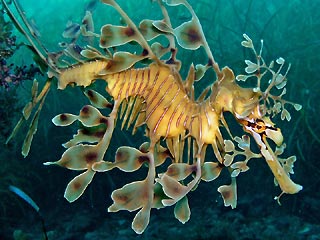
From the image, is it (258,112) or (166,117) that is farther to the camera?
(166,117)

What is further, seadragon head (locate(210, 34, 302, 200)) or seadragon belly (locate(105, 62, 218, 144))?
seadragon belly (locate(105, 62, 218, 144))

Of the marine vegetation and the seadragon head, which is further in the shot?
the marine vegetation

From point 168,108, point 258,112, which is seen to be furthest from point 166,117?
point 258,112

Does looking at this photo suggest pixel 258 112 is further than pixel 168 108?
No

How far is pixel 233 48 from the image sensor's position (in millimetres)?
6113

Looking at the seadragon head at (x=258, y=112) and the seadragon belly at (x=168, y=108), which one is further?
the seadragon belly at (x=168, y=108)

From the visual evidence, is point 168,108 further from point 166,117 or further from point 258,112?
point 258,112

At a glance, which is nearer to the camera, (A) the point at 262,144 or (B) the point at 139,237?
(A) the point at 262,144

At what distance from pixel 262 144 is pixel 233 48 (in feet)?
16.9

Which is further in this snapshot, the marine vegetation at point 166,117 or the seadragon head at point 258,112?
the marine vegetation at point 166,117

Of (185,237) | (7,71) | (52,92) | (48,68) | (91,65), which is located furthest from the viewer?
(52,92)

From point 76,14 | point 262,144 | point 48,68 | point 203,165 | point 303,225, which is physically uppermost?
point 48,68

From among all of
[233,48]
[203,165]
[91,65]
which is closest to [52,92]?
[233,48]

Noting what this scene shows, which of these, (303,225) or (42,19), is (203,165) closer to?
(303,225)
